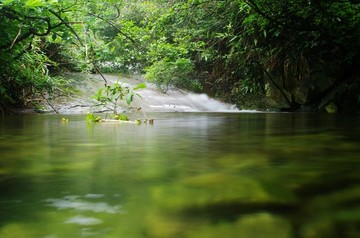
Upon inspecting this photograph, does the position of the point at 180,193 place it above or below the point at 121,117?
below

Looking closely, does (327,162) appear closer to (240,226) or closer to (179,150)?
(179,150)

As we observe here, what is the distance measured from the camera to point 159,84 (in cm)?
926

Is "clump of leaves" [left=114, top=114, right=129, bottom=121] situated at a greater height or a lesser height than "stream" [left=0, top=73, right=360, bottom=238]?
greater

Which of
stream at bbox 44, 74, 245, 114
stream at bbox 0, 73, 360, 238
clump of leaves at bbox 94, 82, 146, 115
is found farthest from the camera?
stream at bbox 44, 74, 245, 114

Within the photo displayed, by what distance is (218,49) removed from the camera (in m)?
8.78

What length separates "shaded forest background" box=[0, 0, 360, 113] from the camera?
3.78m

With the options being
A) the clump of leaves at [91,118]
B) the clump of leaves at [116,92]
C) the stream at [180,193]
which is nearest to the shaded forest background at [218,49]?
the clump of leaves at [116,92]

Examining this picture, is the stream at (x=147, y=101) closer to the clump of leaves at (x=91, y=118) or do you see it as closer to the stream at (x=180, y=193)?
the clump of leaves at (x=91, y=118)

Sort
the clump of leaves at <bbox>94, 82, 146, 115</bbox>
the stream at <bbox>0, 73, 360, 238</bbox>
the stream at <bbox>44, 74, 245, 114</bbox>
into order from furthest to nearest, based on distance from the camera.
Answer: the stream at <bbox>44, 74, 245, 114</bbox> → the clump of leaves at <bbox>94, 82, 146, 115</bbox> → the stream at <bbox>0, 73, 360, 238</bbox>

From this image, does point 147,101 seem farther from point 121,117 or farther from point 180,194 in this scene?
point 180,194

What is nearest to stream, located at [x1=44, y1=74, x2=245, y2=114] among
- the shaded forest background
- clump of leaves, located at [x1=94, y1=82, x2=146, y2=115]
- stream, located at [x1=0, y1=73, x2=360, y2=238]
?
the shaded forest background

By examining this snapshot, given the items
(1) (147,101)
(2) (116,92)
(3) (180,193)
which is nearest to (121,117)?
(2) (116,92)

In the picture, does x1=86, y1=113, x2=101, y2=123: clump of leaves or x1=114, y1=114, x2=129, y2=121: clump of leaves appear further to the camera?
x1=114, y1=114, x2=129, y2=121: clump of leaves

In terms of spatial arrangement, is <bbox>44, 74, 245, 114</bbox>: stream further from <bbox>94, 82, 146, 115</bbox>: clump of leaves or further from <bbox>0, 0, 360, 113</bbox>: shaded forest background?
<bbox>94, 82, 146, 115</bbox>: clump of leaves
